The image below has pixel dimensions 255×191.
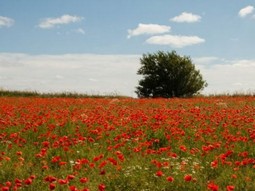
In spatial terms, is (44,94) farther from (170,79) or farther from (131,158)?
(131,158)

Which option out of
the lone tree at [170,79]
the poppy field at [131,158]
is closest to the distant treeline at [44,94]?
the lone tree at [170,79]

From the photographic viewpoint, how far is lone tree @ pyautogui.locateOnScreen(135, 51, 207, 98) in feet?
144

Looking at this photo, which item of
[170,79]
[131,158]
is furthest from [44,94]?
Result: [131,158]

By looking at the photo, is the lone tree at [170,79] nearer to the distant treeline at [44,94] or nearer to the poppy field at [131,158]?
the distant treeline at [44,94]

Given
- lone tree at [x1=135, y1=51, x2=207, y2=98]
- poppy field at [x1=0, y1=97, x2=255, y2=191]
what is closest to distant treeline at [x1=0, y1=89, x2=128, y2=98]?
lone tree at [x1=135, y1=51, x2=207, y2=98]

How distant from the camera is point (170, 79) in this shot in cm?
4381

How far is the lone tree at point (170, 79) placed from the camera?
43.8m

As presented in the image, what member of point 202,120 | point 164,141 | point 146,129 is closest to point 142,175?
point 164,141

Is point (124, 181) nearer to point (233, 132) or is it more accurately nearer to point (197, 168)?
point (197, 168)

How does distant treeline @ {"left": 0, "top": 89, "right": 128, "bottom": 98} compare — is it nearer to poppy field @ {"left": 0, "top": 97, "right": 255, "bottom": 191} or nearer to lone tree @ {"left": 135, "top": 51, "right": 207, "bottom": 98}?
lone tree @ {"left": 135, "top": 51, "right": 207, "bottom": 98}

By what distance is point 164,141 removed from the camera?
9.95 meters

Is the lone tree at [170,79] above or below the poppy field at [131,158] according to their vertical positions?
above

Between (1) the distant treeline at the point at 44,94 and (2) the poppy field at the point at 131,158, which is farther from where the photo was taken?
(1) the distant treeline at the point at 44,94

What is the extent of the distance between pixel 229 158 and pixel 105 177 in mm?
2944
